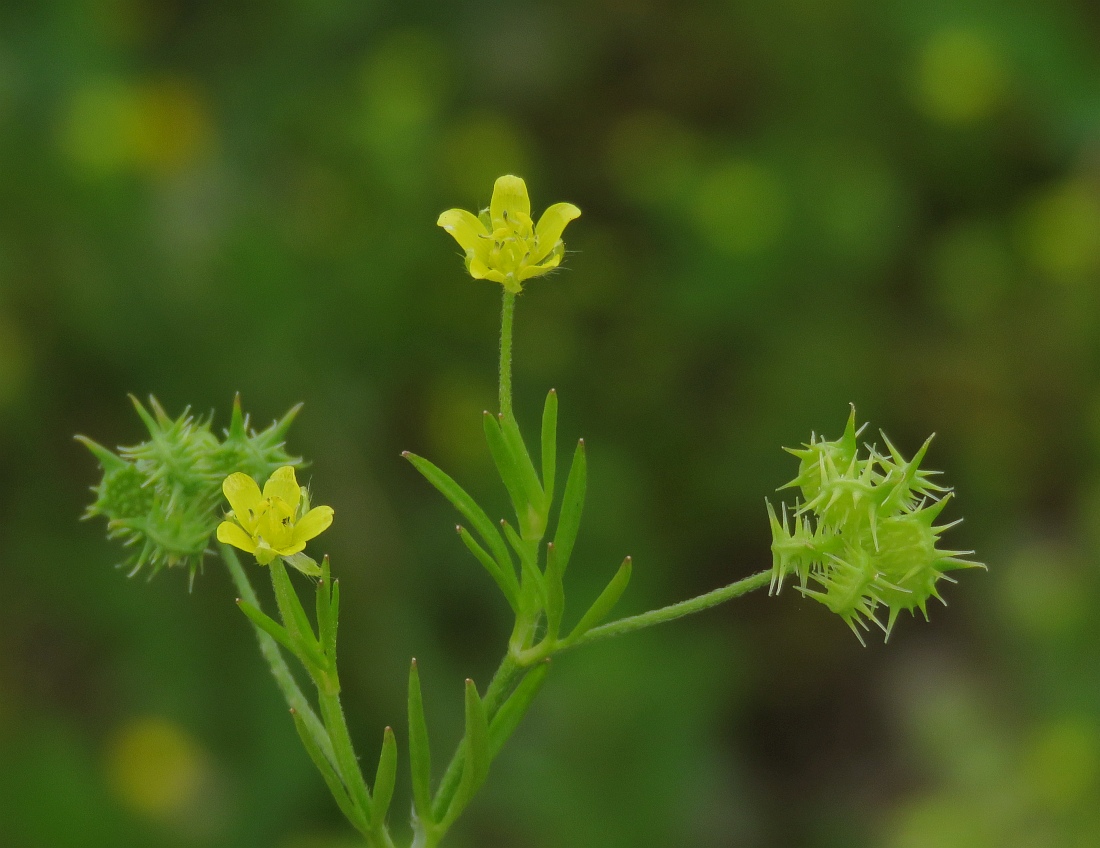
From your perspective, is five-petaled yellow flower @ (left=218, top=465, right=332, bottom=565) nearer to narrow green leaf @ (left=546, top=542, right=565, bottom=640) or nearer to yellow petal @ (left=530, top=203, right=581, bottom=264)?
narrow green leaf @ (left=546, top=542, right=565, bottom=640)

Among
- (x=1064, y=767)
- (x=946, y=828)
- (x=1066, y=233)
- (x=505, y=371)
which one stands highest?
(x=505, y=371)

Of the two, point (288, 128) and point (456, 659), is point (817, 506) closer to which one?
point (456, 659)

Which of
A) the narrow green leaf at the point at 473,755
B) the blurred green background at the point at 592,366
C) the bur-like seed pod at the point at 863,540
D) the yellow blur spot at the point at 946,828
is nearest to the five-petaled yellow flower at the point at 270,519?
the narrow green leaf at the point at 473,755

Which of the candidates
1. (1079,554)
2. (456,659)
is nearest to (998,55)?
(1079,554)

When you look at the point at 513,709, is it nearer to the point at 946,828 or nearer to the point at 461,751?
the point at 461,751

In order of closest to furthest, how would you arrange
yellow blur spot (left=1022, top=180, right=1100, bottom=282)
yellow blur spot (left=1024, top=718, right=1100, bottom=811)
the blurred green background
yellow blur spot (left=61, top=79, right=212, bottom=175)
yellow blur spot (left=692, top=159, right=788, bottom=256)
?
yellow blur spot (left=1024, top=718, right=1100, bottom=811) → the blurred green background → yellow blur spot (left=61, top=79, right=212, bottom=175) → yellow blur spot (left=692, top=159, right=788, bottom=256) → yellow blur spot (left=1022, top=180, right=1100, bottom=282)

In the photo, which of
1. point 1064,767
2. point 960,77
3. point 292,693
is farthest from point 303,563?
point 960,77

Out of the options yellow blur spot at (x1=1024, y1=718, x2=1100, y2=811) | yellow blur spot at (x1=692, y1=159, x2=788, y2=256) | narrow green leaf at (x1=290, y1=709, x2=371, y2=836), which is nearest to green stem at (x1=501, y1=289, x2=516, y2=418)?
narrow green leaf at (x1=290, y1=709, x2=371, y2=836)
